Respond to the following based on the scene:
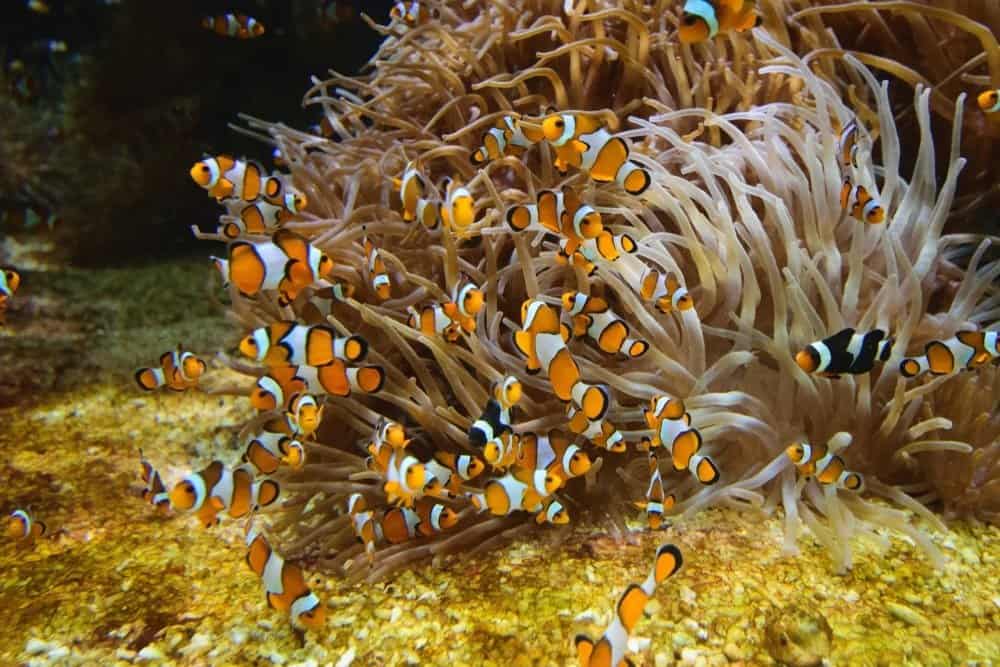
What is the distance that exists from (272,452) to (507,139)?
1370mm

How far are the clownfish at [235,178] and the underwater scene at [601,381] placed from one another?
0.02m

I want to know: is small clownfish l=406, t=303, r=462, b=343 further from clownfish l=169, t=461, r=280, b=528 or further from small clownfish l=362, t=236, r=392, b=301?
clownfish l=169, t=461, r=280, b=528

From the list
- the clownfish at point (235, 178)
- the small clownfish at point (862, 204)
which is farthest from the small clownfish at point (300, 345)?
the small clownfish at point (862, 204)

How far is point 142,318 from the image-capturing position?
521 cm

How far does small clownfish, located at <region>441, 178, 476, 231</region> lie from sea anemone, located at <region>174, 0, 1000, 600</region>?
4 cm

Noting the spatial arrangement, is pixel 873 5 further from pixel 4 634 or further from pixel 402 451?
pixel 4 634

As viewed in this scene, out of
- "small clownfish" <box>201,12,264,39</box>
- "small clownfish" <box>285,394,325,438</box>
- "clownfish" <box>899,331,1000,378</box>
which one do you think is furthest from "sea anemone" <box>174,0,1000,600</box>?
"small clownfish" <box>201,12,264,39</box>

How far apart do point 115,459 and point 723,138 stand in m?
2.97

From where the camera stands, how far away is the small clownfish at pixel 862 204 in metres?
2.19

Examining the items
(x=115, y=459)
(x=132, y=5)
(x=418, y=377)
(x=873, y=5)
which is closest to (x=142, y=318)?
(x=115, y=459)

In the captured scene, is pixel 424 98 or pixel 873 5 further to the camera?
pixel 424 98

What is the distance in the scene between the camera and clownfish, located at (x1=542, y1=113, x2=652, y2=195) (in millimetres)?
2188

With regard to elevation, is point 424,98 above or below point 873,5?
below

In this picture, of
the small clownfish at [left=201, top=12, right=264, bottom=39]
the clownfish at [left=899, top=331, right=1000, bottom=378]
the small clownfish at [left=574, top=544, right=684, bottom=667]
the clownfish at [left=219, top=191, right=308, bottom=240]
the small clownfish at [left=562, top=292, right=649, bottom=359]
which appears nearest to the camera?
the small clownfish at [left=574, top=544, right=684, bottom=667]
